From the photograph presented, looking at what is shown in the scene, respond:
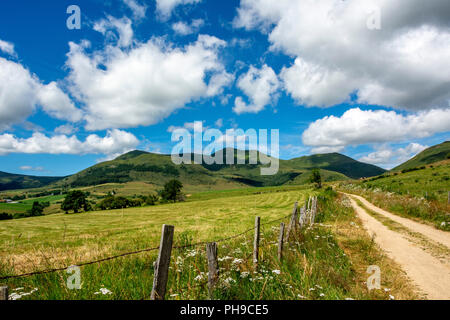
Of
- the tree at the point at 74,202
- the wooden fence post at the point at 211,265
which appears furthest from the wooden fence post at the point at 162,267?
the tree at the point at 74,202

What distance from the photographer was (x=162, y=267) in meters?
3.83

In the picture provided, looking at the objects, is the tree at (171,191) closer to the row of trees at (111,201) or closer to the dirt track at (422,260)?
the row of trees at (111,201)

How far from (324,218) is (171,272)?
1556 cm

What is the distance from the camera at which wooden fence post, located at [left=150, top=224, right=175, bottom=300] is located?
148 inches

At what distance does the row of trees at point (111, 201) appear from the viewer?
8488 cm

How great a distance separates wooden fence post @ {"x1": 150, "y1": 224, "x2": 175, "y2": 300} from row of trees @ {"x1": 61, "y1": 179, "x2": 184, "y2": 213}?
96.8 m

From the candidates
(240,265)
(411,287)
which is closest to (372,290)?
(411,287)

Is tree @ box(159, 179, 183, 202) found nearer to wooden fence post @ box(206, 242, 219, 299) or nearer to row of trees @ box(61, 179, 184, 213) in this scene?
row of trees @ box(61, 179, 184, 213)

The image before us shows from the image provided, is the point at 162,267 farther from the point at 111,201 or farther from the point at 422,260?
the point at 111,201

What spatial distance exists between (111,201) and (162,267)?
334 feet

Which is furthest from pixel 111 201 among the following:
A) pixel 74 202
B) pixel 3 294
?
pixel 3 294

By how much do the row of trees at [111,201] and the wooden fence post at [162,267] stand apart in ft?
318
